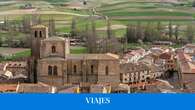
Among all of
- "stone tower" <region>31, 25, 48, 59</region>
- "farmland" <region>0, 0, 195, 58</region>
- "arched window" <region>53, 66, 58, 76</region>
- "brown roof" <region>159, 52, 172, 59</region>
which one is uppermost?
"farmland" <region>0, 0, 195, 58</region>

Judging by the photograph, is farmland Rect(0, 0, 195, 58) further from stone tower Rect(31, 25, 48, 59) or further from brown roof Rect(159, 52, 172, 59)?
stone tower Rect(31, 25, 48, 59)

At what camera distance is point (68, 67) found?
53.8ft

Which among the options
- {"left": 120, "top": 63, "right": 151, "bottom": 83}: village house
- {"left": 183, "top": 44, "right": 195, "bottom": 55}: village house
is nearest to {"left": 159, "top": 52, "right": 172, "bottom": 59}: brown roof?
{"left": 183, "top": 44, "right": 195, "bottom": 55}: village house

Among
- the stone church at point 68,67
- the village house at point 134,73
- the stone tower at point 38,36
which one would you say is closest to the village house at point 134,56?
the village house at point 134,73

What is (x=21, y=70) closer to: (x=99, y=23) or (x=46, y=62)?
(x=46, y=62)

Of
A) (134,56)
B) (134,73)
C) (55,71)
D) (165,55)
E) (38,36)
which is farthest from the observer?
(134,56)

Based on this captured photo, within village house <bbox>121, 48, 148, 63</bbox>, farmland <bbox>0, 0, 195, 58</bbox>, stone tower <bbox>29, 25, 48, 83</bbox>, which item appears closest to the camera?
stone tower <bbox>29, 25, 48, 83</bbox>

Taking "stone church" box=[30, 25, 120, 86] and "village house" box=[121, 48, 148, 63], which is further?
"village house" box=[121, 48, 148, 63]

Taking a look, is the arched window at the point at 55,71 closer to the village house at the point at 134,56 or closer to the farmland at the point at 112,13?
the village house at the point at 134,56

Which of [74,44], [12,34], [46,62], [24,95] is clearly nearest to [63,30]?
[12,34]

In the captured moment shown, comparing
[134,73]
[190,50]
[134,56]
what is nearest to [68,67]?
[134,73]

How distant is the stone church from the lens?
53.5 feet

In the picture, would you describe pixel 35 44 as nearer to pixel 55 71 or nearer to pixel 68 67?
pixel 55 71

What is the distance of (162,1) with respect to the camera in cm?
5697
